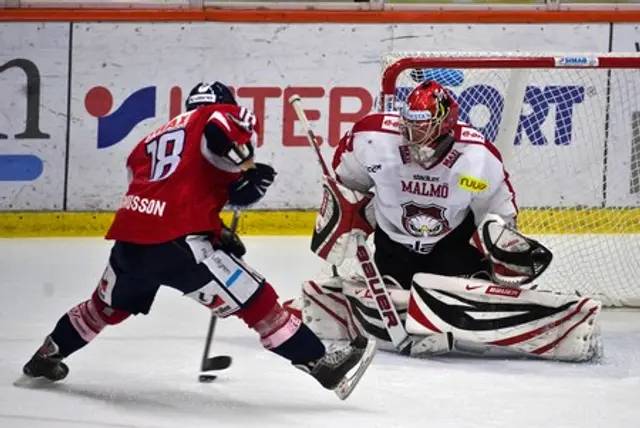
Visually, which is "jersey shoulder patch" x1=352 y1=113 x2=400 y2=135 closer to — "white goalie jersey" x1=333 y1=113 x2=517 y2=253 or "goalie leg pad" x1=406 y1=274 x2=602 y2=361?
"white goalie jersey" x1=333 y1=113 x2=517 y2=253

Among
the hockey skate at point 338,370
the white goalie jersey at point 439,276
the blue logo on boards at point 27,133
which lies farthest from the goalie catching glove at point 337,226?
the blue logo on boards at point 27,133

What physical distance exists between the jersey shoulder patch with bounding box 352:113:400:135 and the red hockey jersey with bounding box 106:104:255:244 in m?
0.87

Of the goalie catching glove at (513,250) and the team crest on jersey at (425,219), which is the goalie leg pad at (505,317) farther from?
the team crest on jersey at (425,219)

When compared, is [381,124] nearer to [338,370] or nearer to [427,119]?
[427,119]

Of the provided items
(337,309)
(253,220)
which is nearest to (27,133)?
(253,220)

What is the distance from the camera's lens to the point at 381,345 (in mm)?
4738

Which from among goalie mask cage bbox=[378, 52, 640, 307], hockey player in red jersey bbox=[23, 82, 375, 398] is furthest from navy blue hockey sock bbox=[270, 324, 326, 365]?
goalie mask cage bbox=[378, 52, 640, 307]

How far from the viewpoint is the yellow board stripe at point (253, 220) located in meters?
6.11

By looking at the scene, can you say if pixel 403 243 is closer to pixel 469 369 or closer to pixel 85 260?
pixel 469 369

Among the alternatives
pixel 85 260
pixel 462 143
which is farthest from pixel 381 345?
pixel 85 260

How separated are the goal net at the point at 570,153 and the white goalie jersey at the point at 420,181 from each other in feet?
2.04

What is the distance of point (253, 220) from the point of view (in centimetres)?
657

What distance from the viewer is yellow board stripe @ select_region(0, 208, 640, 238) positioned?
6.11 m

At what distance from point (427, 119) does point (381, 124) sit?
11.9 inches
